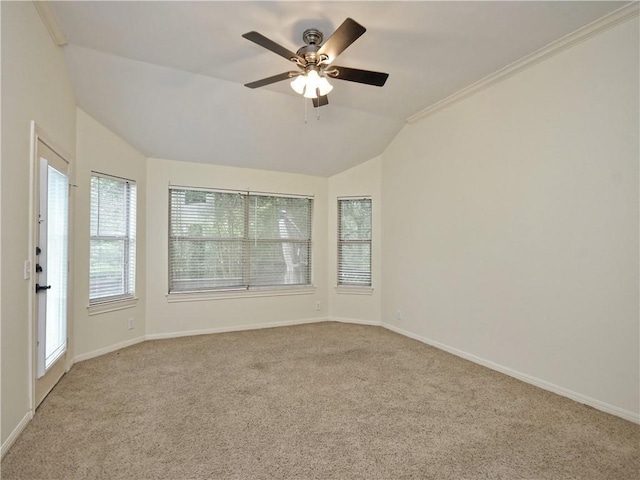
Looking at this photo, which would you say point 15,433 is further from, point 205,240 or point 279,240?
point 279,240

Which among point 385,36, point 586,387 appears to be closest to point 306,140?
point 385,36

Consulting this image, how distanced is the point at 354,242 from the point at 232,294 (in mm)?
2041

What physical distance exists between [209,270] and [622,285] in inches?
174

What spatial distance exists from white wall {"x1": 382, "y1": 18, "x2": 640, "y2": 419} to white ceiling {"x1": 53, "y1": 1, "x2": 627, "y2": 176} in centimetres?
38

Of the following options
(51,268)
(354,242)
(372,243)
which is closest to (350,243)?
(354,242)

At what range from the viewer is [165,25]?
2660 millimetres

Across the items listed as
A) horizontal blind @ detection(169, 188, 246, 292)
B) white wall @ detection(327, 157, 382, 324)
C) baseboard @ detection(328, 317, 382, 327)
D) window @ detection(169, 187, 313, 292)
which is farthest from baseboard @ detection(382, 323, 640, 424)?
horizontal blind @ detection(169, 188, 246, 292)

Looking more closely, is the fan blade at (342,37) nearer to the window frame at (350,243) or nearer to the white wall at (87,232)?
the white wall at (87,232)

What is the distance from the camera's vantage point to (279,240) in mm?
5250

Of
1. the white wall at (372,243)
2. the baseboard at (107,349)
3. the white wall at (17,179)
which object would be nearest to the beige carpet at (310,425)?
the baseboard at (107,349)

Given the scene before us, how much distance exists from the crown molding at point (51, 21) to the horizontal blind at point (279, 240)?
2702 millimetres

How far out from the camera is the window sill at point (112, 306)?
370 centimetres

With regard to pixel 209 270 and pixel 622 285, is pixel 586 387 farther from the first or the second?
pixel 209 270

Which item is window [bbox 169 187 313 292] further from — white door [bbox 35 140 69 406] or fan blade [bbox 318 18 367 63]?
fan blade [bbox 318 18 367 63]
